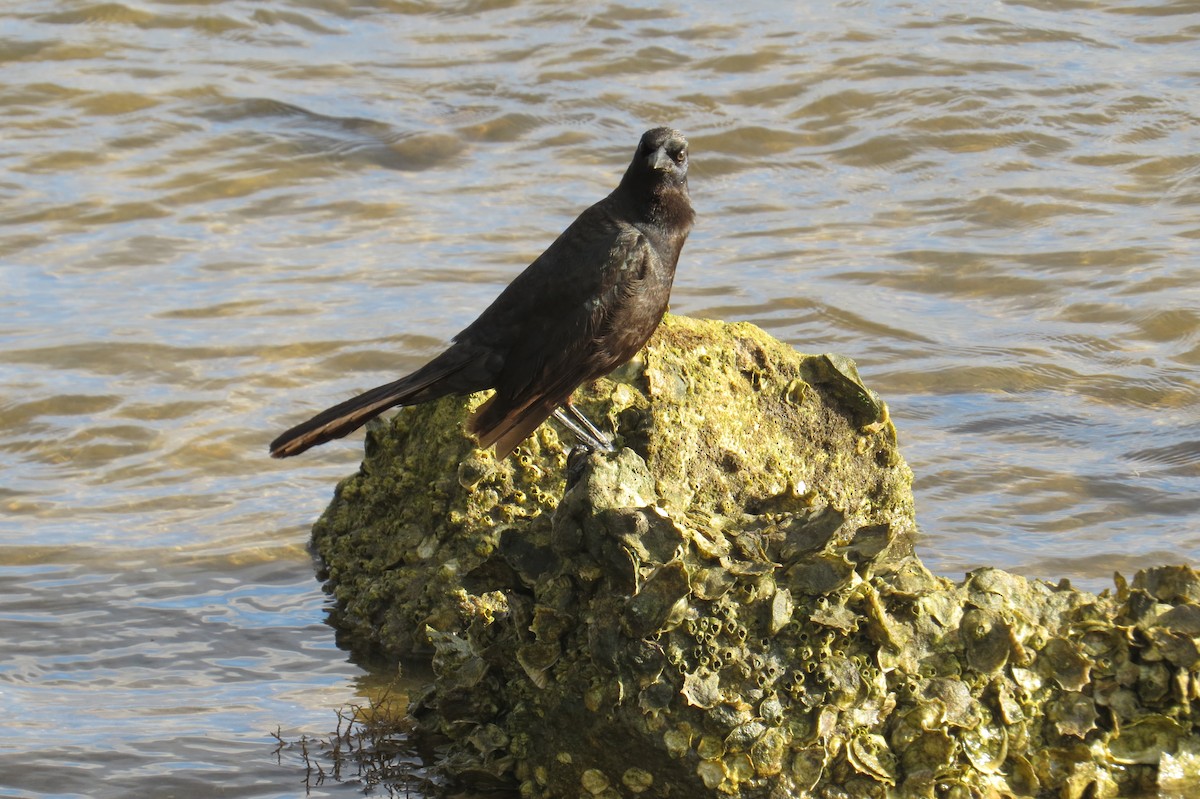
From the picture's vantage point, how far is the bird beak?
17.0 feet

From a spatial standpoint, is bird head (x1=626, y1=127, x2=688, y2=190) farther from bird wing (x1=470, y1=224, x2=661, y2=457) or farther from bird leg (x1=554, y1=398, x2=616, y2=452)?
bird leg (x1=554, y1=398, x2=616, y2=452)

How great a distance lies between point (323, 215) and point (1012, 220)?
483 cm

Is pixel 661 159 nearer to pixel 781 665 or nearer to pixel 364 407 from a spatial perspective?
pixel 364 407

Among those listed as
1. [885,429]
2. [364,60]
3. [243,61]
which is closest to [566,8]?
[364,60]

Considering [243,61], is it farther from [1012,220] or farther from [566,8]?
[1012,220]

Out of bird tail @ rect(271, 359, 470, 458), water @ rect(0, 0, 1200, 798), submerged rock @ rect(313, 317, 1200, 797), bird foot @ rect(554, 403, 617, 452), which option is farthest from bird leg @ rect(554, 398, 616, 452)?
water @ rect(0, 0, 1200, 798)

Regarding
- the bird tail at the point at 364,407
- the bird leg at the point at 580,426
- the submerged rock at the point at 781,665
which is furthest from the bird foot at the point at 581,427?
the submerged rock at the point at 781,665

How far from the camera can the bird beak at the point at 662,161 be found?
5195mm

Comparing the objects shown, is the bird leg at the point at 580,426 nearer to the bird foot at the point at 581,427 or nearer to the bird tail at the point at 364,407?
the bird foot at the point at 581,427

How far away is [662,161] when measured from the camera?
522cm

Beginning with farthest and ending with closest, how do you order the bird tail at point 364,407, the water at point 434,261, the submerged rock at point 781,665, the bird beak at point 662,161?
the water at point 434,261
the bird beak at point 662,161
the bird tail at point 364,407
the submerged rock at point 781,665

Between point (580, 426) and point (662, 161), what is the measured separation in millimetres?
1050

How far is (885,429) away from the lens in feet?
17.1

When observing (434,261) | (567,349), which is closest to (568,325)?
(567,349)
